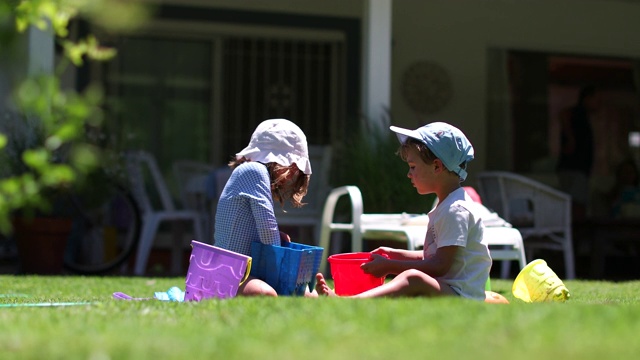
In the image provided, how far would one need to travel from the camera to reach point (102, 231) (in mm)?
7680

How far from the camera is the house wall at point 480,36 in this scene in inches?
407

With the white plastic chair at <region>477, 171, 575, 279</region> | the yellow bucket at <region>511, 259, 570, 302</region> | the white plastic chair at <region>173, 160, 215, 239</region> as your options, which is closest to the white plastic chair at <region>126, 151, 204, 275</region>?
the white plastic chair at <region>173, 160, 215, 239</region>

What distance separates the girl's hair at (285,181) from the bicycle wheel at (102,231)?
140 inches

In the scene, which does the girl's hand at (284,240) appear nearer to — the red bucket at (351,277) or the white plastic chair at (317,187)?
the red bucket at (351,277)

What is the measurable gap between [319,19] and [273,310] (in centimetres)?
743

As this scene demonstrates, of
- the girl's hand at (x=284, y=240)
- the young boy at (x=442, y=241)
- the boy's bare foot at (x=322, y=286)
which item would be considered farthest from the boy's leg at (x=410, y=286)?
the girl's hand at (x=284, y=240)

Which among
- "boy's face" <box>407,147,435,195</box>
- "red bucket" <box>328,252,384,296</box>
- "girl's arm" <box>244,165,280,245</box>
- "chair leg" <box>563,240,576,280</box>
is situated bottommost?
"chair leg" <box>563,240,576,280</box>

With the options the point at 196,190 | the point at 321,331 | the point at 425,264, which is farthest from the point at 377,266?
the point at 196,190

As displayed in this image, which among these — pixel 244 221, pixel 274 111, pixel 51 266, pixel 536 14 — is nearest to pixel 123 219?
pixel 51 266

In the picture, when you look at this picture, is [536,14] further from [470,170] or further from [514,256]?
[514,256]

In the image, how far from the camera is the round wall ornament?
1032cm

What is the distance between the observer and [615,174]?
35.7 feet

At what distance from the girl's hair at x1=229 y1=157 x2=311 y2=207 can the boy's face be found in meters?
0.47

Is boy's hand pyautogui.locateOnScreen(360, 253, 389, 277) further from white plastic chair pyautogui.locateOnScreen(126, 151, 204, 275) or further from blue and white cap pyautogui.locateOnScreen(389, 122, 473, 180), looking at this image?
white plastic chair pyautogui.locateOnScreen(126, 151, 204, 275)
